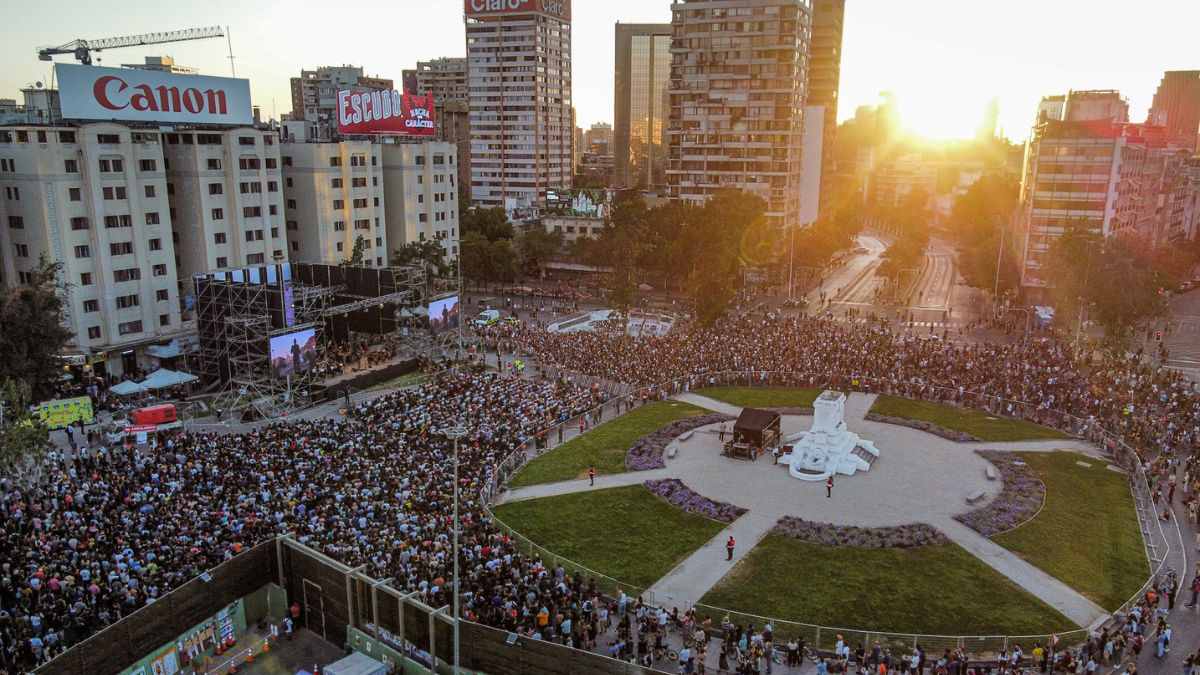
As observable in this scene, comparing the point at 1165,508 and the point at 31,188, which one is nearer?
the point at 1165,508

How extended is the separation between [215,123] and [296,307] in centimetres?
1639

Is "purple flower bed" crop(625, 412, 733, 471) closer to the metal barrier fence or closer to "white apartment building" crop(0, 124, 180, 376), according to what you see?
the metal barrier fence

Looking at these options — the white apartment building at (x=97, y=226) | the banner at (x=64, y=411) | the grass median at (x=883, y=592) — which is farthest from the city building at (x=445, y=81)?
the grass median at (x=883, y=592)

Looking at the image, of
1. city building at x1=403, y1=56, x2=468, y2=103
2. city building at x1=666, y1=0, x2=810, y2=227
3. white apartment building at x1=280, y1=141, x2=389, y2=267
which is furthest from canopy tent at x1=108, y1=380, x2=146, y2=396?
city building at x1=403, y1=56, x2=468, y2=103

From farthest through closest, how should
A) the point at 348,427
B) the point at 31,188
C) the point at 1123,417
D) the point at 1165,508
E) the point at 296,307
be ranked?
the point at 296,307, the point at 31,188, the point at 1123,417, the point at 348,427, the point at 1165,508

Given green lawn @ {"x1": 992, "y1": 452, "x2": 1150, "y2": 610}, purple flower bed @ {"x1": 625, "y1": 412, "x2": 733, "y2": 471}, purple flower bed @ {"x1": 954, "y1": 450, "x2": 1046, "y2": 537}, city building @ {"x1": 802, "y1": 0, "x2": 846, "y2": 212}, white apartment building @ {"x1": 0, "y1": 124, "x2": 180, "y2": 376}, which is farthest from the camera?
city building @ {"x1": 802, "y1": 0, "x2": 846, "y2": 212}

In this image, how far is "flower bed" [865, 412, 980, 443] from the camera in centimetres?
4197

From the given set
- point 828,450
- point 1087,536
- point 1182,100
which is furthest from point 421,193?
point 1182,100

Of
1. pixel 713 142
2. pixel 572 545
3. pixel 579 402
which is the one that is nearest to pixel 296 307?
pixel 579 402

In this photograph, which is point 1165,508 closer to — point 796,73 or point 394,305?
point 394,305

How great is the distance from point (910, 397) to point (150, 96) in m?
53.4

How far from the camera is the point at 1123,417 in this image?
43.3 m

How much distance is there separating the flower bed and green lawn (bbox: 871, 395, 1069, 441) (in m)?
0.45

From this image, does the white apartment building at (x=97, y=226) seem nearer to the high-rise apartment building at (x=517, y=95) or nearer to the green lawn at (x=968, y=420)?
the green lawn at (x=968, y=420)
